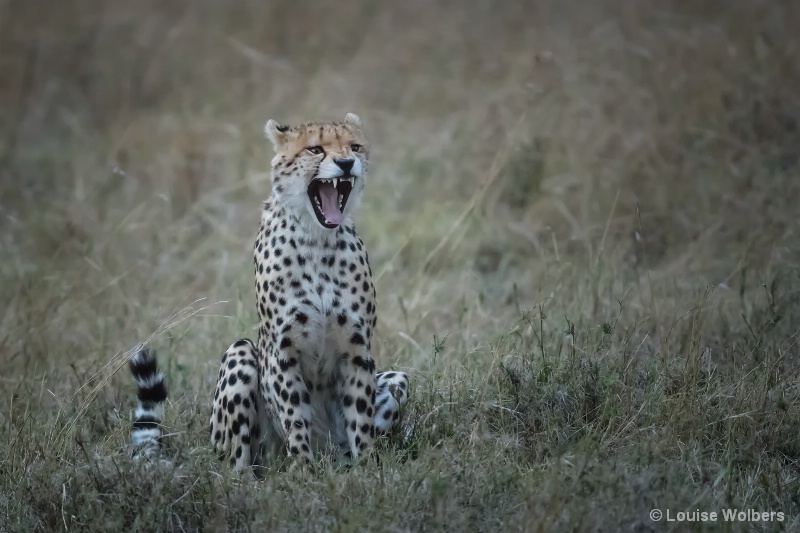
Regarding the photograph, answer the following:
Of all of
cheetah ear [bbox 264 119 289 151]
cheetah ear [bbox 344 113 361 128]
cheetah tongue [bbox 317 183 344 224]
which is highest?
cheetah ear [bbox 344 113 361 128]

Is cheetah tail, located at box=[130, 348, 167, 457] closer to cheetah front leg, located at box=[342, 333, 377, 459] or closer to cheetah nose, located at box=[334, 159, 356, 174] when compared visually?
cheetah front leg, located at box=[342, 333, 377, 459]

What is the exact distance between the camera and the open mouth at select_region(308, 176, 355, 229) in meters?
3.79

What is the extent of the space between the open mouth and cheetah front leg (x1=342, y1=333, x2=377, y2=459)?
1.31 feet

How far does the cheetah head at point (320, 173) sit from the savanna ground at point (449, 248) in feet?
1.88

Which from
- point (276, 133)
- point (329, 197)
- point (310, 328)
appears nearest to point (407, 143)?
point (276, 133)

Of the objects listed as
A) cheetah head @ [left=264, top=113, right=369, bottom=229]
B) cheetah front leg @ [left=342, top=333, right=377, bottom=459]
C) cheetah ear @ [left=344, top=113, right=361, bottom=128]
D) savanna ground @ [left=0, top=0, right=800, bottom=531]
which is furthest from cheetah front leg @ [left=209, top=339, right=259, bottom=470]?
cheetah ear @ [left=344, top=113, right=361, bottom=128]

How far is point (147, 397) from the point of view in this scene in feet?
12.4

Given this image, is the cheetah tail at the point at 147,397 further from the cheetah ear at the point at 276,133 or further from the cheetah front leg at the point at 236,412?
the cheetah ear at the point at 276,133

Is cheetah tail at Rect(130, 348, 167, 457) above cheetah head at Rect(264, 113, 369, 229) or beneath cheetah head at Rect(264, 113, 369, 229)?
beneath

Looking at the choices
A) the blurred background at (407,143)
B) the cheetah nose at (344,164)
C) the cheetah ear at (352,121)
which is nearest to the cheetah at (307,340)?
the cheetah nose at (344,164)

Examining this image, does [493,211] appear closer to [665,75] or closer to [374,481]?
[665,75]

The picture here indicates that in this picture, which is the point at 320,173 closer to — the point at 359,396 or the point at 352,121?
the point at 352,121

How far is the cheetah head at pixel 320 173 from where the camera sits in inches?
148

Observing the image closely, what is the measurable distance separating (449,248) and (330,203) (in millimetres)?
2150
